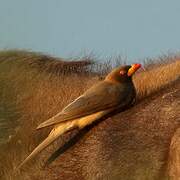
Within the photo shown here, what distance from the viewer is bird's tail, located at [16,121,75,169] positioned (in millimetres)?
7355

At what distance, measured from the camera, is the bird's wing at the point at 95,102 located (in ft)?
23.8

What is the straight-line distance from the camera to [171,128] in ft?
24.1

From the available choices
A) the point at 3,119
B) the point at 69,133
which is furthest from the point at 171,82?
the point at 3,119

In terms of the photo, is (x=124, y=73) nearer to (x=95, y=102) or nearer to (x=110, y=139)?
(x=95, y=102)

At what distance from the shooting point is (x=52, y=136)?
7.48 metres

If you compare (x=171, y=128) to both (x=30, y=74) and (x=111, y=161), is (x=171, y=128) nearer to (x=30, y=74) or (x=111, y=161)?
(x=111, y=161)

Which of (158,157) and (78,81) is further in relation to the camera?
(78,81)

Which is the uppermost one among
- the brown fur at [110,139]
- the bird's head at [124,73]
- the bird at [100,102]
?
the bird's head at [124,73]

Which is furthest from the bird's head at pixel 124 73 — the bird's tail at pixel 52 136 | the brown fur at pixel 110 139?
the bird's tail at pixel 52 136

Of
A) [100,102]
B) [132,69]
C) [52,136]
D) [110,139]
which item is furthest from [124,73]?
[52,136]

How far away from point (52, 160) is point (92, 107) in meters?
0.70

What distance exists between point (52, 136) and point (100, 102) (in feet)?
1.78

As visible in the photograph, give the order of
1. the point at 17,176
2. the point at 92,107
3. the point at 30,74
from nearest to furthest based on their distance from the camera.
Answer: the point at 92,107
the point at 17,176
the point at 30,74

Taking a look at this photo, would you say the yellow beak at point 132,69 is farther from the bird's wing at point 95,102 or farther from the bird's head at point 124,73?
the bird's wing at point 95,102
